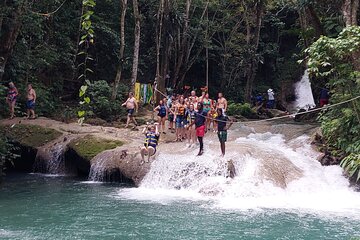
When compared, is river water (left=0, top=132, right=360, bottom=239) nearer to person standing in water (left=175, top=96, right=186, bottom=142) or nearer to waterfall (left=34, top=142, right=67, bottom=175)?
waterfall (left=34, top=142, right=67, bottom=175)

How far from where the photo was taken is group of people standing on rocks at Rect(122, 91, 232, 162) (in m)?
13.0

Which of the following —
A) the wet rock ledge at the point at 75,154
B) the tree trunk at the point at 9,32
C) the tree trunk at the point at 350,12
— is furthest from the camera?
the wet rock ledge at the point at 75,154

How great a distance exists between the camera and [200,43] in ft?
97.2

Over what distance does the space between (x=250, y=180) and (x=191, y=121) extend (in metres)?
3.08

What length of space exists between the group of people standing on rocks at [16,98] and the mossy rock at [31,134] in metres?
0.82

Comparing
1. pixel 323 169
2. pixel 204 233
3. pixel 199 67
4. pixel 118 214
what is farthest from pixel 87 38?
pixel 199 67

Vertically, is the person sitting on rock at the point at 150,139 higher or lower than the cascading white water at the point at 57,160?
higher

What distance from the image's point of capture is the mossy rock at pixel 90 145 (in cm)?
1509

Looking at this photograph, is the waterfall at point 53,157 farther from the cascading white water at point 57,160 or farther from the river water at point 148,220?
the river water at point 148,220

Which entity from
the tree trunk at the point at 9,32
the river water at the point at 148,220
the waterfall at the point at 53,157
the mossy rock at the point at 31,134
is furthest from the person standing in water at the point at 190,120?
the tree trunk at the point at 9,32

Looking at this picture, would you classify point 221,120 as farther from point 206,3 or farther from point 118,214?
point 206,3

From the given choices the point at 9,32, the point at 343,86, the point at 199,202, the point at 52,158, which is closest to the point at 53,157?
the point at 52,158

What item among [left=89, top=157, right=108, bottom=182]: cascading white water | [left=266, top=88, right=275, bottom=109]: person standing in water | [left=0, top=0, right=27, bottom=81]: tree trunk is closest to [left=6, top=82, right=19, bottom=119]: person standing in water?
[left=0, top=0, right=27, bottom=81]: tree trunk

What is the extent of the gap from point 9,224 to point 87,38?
22.5 ft
